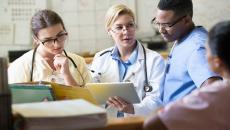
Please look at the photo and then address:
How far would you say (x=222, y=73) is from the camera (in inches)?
42.6

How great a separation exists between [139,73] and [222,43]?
1.24 metres

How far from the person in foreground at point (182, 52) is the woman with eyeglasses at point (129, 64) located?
0.20 metres

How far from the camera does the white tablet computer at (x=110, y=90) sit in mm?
1955

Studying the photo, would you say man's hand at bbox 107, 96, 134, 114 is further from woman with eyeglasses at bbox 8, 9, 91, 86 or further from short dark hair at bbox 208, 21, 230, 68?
short dark hair at bbox 208, 21, 230, 68

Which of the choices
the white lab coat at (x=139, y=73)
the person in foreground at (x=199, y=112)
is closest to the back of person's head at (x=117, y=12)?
the white lab coat at (x=139, y=73)

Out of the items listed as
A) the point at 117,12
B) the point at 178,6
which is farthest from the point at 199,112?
the point at 117,12

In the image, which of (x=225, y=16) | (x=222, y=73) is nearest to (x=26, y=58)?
(x=222, y=73)

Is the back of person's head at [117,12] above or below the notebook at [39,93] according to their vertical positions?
above

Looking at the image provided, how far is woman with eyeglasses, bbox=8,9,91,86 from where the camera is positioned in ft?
7.06

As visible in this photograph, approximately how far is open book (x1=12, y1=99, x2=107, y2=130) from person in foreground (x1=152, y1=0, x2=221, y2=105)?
2.93 feet

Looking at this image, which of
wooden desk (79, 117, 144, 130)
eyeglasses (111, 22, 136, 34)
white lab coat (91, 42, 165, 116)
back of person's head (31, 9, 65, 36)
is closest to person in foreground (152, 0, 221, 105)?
white lab coat (91, 42, 165, 116)

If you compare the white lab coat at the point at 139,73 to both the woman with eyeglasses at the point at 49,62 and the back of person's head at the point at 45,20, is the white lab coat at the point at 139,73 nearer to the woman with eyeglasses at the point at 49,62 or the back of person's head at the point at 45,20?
the woman with eyeglasses at the point at 49,62

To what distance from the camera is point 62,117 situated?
82cm

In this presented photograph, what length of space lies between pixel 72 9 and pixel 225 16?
5.54ft
